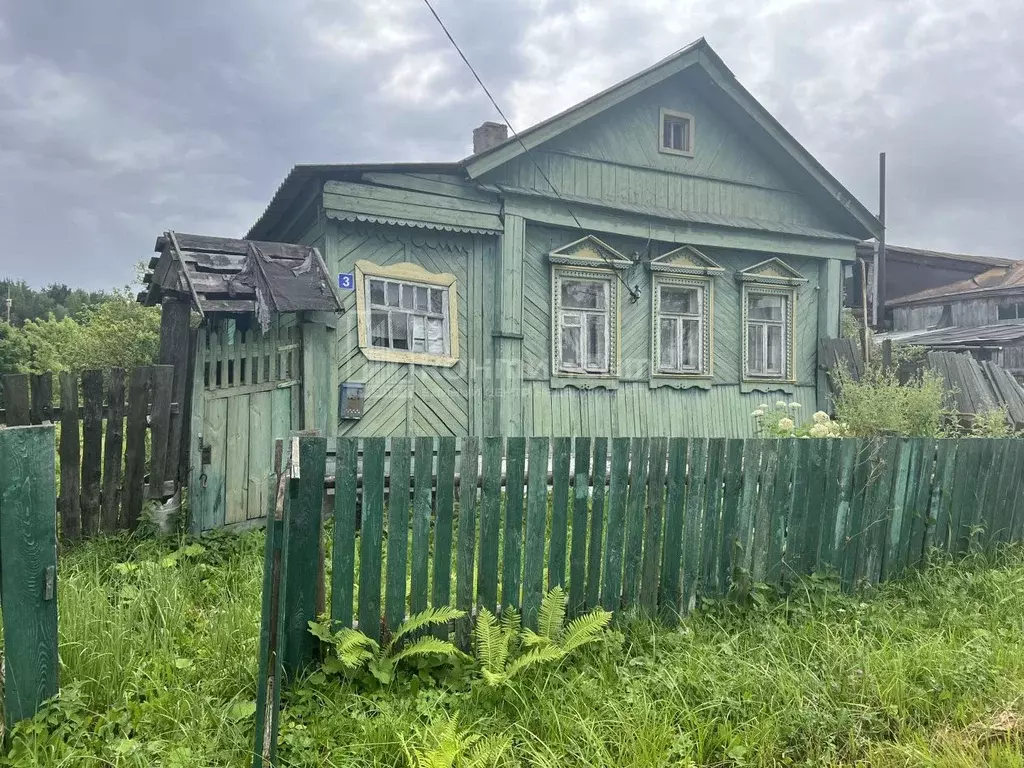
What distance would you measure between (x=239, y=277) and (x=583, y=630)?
13.6ft

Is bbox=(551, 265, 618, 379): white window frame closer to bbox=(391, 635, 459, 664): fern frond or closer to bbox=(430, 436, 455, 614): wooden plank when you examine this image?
bbox=(430, 436, 455, 614): wooden plank

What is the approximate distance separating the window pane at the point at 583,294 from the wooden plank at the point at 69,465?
5960 millimetres

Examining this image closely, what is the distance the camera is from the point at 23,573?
262 cm

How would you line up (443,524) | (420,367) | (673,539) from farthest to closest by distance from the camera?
(420,367) → (673,539) → (443,524)

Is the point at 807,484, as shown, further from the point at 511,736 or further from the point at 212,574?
the point at 212,574

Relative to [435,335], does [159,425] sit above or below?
below

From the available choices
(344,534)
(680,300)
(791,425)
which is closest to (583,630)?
(344,534)

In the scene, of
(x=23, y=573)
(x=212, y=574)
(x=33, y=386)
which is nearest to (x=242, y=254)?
(x=33, y=386)

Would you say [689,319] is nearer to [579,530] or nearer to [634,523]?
[634,523]

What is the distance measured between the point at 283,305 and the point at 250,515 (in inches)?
71.9

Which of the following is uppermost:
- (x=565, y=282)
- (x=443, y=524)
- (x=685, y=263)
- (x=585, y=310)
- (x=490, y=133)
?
(x=490, y=133)

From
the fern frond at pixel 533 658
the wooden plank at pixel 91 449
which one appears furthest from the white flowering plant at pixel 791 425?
the wooden plank at pixel 91 449

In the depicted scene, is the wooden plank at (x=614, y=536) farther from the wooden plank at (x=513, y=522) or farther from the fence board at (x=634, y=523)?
the wooden plank at (x=513, y=522)

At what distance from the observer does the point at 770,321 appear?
10.4 m
